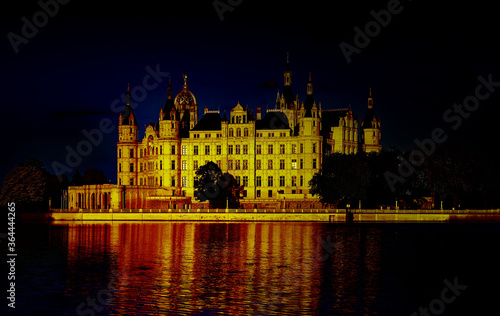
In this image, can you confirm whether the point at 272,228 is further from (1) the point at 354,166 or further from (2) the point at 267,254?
(2) the point at 267,254

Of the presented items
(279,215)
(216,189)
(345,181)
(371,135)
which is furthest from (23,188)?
(371,135)

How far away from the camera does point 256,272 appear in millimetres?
45250

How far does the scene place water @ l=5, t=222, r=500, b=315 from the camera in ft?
112

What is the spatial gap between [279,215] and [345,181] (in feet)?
27.9

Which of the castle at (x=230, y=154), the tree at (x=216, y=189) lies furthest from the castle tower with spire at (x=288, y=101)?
the tree at (x=216, y=189)

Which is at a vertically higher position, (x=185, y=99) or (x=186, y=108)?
(x=185, y=99)

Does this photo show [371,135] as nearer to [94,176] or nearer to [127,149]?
[127,149]

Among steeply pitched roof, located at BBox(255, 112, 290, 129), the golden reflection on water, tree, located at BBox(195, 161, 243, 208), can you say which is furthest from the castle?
the golden reflection on water

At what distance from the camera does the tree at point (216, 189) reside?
10169 centimetres

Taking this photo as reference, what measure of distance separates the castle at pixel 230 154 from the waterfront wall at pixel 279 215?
29.9 ft

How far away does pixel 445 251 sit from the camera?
193ft

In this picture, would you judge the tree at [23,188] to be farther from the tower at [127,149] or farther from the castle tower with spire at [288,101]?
the castle tower with spire at [288,101]

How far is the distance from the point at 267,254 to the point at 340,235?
19.3 metres

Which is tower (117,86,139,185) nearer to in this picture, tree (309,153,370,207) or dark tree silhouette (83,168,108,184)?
dark tree silhouette (83,168,108,184)
